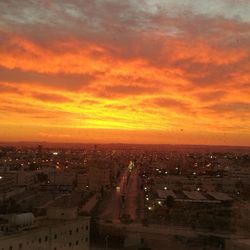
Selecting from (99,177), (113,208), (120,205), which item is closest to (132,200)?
(120,205)

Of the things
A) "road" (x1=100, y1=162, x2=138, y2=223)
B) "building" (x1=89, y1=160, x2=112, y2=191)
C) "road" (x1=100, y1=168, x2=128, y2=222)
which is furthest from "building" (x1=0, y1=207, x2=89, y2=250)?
"building" (x1=89, y1=160, x2=112, y2=191)

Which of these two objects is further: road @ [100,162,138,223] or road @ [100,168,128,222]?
road @ [100,162,138,223]

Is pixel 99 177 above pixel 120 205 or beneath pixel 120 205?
above

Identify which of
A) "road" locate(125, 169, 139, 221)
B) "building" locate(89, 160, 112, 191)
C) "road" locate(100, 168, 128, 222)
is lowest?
"road" locate(100, 168, 128, 222)

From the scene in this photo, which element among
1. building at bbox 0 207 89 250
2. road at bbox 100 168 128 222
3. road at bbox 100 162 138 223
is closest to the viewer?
building at bbox 0 207 89 250

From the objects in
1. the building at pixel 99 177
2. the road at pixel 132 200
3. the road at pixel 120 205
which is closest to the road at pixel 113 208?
the road at pixel 120 205

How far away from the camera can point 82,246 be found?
5086 millimetres

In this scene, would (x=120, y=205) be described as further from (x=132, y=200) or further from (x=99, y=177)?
(x=99, y=177)

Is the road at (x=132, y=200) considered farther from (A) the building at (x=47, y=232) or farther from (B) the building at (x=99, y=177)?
(A) the building at (x=47, y=232)

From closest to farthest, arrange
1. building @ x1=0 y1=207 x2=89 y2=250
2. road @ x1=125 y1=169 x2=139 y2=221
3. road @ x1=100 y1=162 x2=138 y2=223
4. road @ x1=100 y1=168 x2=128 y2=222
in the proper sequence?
building @ x1=0 y1=207 x2=89 y2=250 → road @ x1=100 y1=168 x2=128 y2=222 → road @ x1=100 y1=162 x2=138 y2=223 → road @ x1=125 y1=169 x2=139 y2=221

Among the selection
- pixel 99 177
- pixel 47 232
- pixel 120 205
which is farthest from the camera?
pixel 99 177

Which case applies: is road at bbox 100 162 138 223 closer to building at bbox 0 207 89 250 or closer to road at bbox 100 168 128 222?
road at bbox 100 168 128 222

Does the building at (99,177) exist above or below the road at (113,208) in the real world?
above

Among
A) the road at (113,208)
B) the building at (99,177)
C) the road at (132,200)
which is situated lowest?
the road at (113,208)
